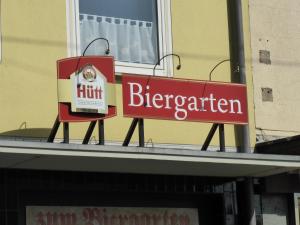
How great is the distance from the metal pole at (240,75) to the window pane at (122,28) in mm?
1165

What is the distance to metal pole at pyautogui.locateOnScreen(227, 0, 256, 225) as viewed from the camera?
12.1 meters

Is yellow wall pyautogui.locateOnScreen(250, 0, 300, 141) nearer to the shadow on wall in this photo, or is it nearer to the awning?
the awning

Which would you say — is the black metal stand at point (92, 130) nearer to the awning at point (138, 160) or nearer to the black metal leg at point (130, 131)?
the awning at point (138, 160)

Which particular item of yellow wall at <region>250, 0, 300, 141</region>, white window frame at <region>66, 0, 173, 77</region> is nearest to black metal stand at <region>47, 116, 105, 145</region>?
white window frame at <region>66, 0, 173, 77</region>

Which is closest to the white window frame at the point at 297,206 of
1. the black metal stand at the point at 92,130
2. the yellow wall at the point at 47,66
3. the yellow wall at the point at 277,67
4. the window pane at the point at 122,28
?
the yellow wall at the point at 277,67

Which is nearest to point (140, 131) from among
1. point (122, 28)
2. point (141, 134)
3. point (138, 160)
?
point (141, 134)

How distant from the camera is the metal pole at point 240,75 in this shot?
12070 mm

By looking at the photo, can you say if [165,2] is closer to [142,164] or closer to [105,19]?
[105,19]

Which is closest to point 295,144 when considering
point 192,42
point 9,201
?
point 192,42

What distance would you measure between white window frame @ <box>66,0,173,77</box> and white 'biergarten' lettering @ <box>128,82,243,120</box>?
3.22 feet

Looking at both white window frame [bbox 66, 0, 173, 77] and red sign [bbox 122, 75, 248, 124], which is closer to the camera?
red sign [bbox 122, 75, 248, 124]

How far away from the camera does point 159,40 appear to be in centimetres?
1221

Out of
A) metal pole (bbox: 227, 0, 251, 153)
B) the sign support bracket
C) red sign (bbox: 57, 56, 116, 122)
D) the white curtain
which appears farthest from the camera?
metal pole (bbox: 227, 0, 251, 153)

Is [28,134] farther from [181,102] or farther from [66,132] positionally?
[181,102]
